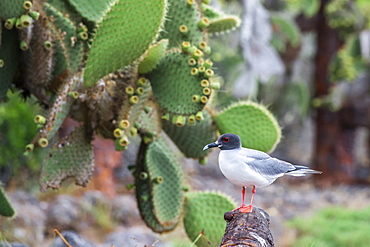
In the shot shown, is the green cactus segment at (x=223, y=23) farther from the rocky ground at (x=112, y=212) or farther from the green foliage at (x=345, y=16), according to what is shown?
the green foliage at (x=345, y=16)

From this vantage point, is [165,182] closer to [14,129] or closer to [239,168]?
[239,168]

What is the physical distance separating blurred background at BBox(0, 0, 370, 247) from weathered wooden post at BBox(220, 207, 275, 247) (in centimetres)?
226

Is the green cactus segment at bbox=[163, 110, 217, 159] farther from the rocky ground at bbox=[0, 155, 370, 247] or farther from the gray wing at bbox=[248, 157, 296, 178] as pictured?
the rocky ground at bbox=[0, 155, 370, 247]

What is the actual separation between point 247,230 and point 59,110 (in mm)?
940

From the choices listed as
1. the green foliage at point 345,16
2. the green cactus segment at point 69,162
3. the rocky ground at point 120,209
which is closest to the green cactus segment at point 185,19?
the green cactus segment at point 69,162

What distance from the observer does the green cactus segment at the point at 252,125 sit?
229 centimetres

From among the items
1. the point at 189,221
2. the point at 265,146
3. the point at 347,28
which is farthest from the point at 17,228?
the point at 347,28

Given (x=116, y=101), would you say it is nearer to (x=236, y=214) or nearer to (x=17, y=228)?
(x=236, y=214)

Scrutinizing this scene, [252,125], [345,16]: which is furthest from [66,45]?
[345,16]

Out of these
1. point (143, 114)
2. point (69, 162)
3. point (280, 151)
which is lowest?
point (69, 162)

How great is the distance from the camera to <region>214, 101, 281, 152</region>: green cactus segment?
2.29m

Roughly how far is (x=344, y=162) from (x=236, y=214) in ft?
22.4

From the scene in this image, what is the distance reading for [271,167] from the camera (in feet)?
4.74

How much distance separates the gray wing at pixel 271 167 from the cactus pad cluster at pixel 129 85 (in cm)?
60
